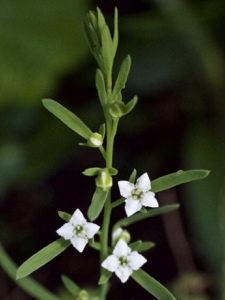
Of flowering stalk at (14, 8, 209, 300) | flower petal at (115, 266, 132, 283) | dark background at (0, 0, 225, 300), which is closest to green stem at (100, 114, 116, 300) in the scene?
flowering stalk at (14, 8, 209, 300)

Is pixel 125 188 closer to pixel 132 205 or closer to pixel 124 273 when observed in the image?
pixel 132 205

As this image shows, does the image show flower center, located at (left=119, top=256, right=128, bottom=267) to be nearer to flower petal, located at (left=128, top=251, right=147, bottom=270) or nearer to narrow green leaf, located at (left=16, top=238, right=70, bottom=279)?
flower petal, located at (left=128, top=251, right=147, bottom=270)

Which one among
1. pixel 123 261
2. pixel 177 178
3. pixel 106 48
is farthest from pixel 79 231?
pixel 106 48

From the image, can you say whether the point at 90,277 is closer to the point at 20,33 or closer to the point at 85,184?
the point at 85,184

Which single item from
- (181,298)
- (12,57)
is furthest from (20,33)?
(181,298)

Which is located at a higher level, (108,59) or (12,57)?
(108,59)
